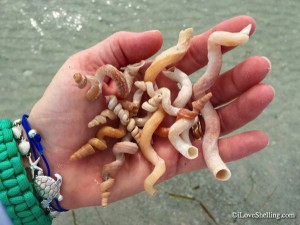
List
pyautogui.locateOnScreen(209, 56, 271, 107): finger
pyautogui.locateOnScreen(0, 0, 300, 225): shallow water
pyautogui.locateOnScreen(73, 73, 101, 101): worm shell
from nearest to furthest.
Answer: pyautogui.locateOnScreen(73, 73, 101, 101): worm shell, pyautogui.locateOnScreen(209, 56, 271, 107): finger, pyautogui.locateOnScreen(0, 0, 300, 225): shallow water

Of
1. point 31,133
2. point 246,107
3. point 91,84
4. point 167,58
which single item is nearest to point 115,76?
point 91,84

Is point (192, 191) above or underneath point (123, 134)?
underneath

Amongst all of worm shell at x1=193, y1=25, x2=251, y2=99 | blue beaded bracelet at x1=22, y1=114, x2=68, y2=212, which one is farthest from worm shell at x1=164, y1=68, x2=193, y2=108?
blue beaded bracelet at x1=22, y1=114, x2=68, y2=212

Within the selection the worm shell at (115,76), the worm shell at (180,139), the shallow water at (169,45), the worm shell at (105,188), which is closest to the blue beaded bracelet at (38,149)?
the worm shell at (105,188)

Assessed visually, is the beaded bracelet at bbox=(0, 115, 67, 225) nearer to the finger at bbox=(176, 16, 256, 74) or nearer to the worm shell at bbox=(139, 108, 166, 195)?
the worm shell at bbox=(139, 108, 166, 195)

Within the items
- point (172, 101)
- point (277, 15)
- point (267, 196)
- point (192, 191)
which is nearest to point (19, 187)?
point (172, 101)

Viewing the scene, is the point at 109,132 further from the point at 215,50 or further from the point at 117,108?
the point at 215,50

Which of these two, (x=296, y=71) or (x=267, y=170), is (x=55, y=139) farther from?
(x=296, y=71)
